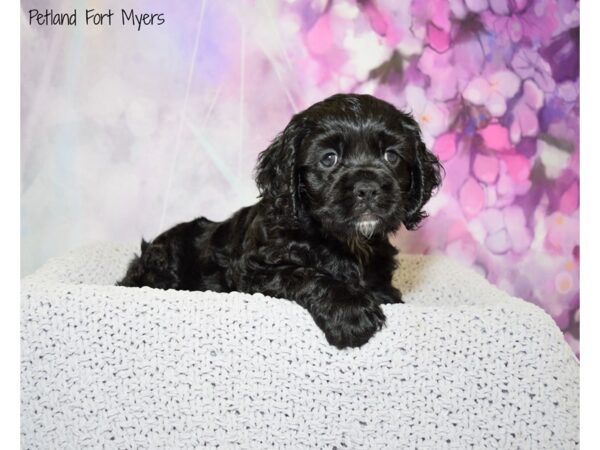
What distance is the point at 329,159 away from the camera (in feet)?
9.78

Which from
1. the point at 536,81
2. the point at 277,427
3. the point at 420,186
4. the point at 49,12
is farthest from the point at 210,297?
the point at 536,81

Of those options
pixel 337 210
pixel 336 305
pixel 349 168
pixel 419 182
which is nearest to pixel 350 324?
pixel 336 305

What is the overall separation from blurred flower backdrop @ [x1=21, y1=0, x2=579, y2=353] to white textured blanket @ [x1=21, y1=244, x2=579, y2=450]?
4.54 feet

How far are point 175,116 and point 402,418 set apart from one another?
2.69 m

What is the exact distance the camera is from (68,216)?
441 centimetres

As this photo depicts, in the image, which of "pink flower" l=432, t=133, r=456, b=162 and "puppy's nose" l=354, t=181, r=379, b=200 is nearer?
"puppy's nose" l=354, t=181, r=379, b=200

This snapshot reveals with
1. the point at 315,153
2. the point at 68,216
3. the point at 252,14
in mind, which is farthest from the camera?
the point at 68,216

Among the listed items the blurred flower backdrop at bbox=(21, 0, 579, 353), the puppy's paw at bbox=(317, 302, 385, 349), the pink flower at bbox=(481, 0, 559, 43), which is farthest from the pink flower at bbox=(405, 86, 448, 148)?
the puppy's paw at bbox=(317, 302, 385, 349)

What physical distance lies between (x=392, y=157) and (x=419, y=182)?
0.79 feet

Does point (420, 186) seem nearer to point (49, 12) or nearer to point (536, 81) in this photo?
point (536, 81)

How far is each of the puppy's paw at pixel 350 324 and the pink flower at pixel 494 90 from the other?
8.06ft

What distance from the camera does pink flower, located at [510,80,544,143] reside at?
177 inches

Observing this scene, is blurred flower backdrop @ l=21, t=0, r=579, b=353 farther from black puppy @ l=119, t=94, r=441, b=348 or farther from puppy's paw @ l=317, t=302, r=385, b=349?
puppy's paw @ l=317, t=302, r=385, b=349

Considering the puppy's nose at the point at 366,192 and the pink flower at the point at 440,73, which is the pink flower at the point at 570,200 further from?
the puppy's nose at the point at 366,192
